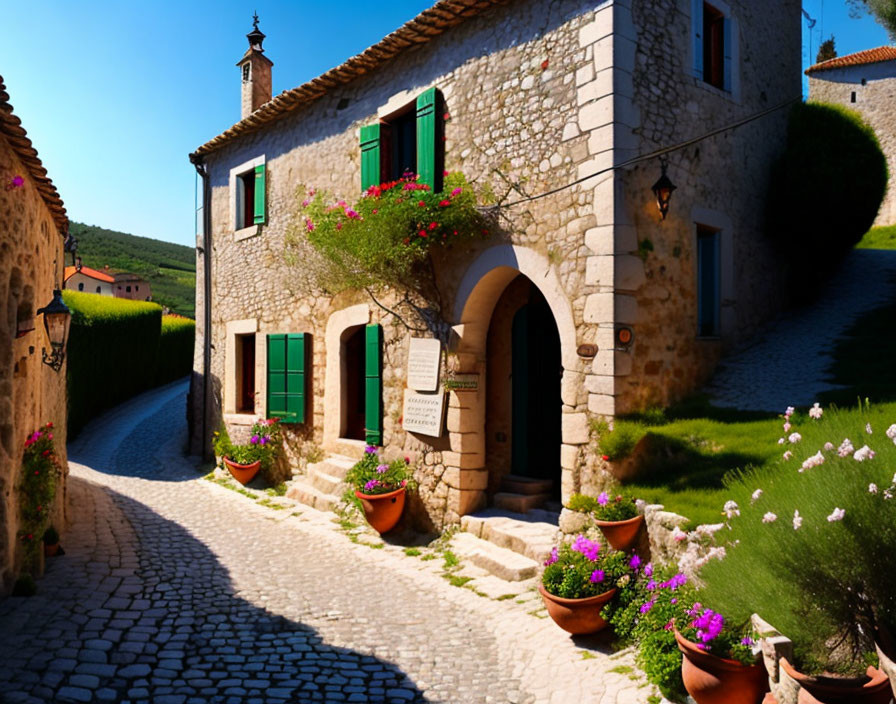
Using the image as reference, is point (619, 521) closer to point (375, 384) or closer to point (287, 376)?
point (375, 384)

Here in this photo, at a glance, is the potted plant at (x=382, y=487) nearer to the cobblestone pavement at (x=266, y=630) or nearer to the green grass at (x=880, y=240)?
the cobblestone pavement at (x=266, y=630)

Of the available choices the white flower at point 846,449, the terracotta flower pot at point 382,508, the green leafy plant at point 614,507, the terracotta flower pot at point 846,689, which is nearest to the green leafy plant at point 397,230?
the terracotta flower pot at point 382,508

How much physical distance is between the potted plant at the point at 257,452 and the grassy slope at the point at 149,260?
41039 millimetres

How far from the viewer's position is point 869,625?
9.07 ft

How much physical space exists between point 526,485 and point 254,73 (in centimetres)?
984

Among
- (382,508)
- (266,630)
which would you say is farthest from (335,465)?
(266,630)

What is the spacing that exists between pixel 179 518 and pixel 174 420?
7803 mm

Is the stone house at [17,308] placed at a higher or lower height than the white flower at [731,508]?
higher

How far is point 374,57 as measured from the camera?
8531mm

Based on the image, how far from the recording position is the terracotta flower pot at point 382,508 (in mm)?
7445

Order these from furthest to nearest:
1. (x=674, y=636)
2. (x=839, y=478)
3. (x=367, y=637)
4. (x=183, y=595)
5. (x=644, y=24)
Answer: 1. (x=644, y=24)
2. (x=183, y=595)
3. (x=367, y=637)
4. (x=674, y=636)
5. (x=839, y=478)

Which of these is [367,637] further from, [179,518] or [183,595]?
[179,518]

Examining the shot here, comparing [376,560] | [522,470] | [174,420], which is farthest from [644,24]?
[174,420]

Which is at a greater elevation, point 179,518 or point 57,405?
point 57,405
